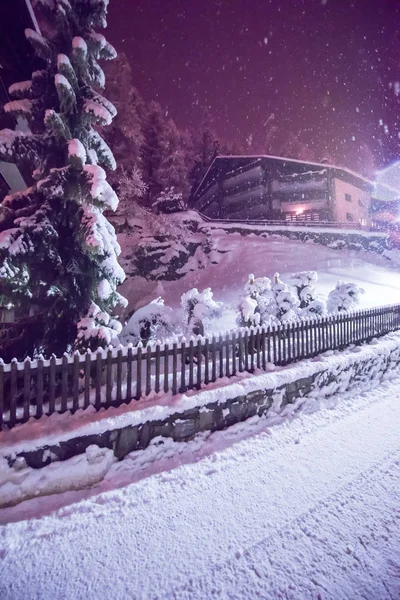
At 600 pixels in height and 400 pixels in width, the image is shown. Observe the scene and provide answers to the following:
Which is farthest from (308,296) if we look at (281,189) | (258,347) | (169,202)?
(281,189)

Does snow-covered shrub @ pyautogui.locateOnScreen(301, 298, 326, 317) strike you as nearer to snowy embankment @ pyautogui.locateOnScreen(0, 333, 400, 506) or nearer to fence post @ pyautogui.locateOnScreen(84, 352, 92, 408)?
snowy embankment @ pyautogui.locateOnScreen(0, 333, 400, 506)

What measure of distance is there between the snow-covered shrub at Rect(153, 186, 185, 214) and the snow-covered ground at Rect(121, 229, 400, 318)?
429 cm

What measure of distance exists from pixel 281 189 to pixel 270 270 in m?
15.5

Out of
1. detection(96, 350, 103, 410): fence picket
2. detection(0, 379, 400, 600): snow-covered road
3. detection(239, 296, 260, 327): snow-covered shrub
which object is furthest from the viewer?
detection(239, 296, 260, 327): snow-covered shrub

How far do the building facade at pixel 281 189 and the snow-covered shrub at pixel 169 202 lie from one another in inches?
345

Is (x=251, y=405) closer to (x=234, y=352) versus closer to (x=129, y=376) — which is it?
(x=234, y=352)

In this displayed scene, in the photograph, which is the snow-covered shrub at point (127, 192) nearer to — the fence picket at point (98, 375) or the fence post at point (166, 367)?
the fence post at point (166, 367)

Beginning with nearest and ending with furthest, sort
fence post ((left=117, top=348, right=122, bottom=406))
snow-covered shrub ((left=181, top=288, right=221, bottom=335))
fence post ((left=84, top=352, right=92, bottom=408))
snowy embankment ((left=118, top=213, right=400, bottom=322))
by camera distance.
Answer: fence post ((left=84, top=352, right=92, bottom=408)) → fence post ((left=117, top=348, right=122, bottom=406)) → snow-covered shrub ((left=181, top=288, right=221, bottom=335)) → snowy embankment ((left=118, top=213, right=400, bottom=322))

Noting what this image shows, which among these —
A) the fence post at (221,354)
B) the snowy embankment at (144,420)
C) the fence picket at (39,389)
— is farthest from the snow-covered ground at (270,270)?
the fence picket at (39,389)

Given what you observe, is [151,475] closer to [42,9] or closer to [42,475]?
[42,475]

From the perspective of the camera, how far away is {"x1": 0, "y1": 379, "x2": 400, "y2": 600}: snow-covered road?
2.45 m

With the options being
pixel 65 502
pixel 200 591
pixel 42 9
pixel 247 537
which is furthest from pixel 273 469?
pixel 42 9

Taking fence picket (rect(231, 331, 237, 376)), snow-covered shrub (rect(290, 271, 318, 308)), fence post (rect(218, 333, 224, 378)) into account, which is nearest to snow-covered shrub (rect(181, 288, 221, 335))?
fence picket (rect(231, 331, 237, 376))

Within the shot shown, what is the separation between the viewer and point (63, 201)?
20.5 feet
